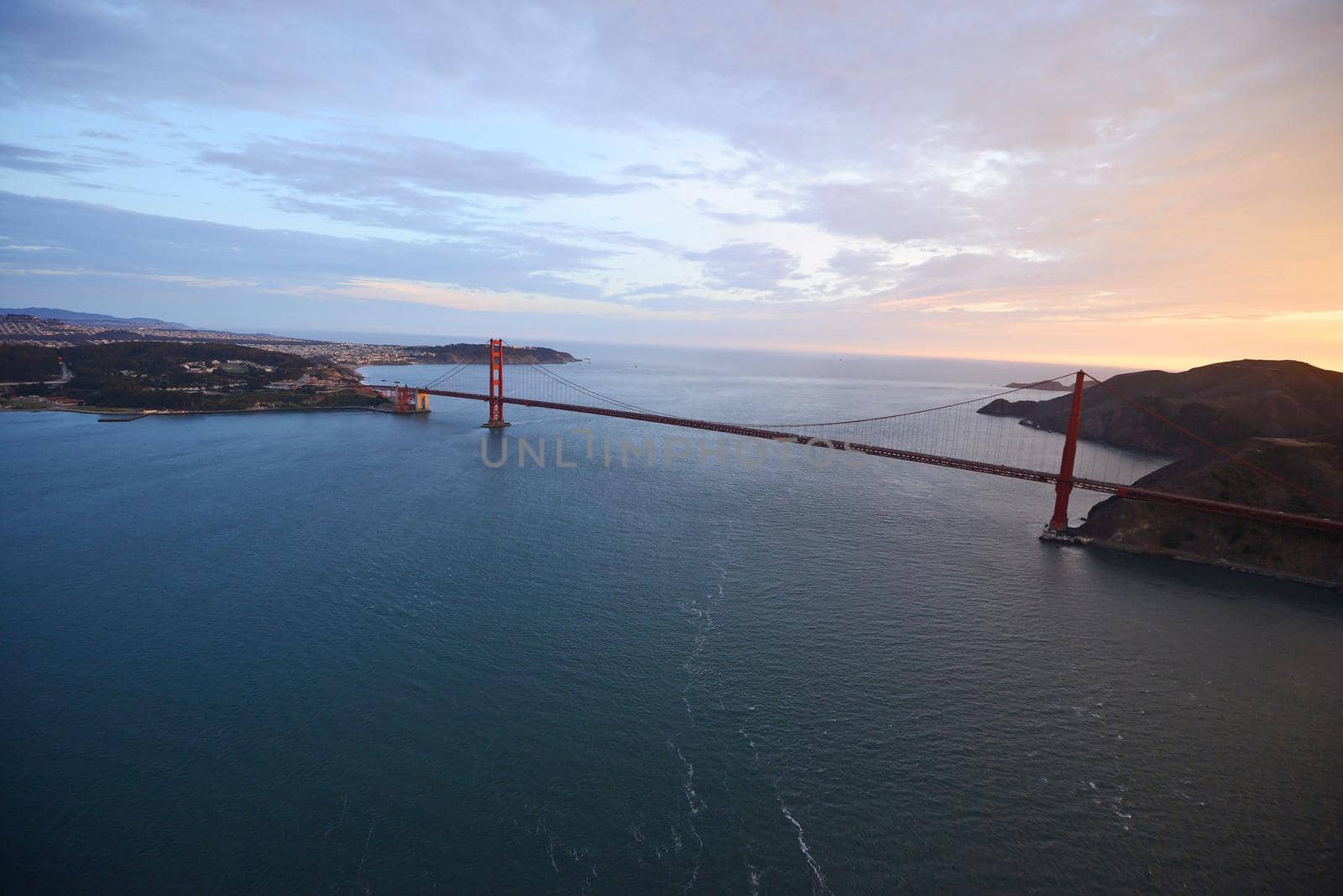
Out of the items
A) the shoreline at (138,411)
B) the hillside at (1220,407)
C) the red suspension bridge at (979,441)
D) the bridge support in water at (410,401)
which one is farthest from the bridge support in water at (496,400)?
the hillside at (1220,407)

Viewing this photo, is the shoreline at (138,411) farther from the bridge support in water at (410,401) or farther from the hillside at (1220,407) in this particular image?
the hillside at (1220,407)

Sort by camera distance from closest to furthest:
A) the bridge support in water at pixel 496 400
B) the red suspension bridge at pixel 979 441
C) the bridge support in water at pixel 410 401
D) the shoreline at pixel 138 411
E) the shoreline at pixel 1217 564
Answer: the shoreline at pixel 1217 564
the red suspension bridge at pixel 979 441
the shoreline at pixel 138 411
the bridge support in water at pixel 496 400
the bridge support in water at pixel 410 401

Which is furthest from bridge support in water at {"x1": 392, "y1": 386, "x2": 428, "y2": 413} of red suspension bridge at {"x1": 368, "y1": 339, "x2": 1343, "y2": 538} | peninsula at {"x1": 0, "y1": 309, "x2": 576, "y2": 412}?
peninsula at {"x1": 0, "y1": 309, "x2": 576, "y2": 412}

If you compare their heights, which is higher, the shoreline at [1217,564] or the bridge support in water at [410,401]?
the bridge support in water at [410,401]

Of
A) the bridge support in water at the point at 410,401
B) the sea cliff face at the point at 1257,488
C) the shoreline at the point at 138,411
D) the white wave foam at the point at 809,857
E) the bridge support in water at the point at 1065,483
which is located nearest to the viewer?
the white wave foam at the point at 809,857

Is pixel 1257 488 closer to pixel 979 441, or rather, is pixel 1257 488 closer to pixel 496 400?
pixel 979 441

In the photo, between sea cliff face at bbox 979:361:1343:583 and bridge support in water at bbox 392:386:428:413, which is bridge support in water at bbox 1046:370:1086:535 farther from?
bridge support in water at bbox 392:386:428:413

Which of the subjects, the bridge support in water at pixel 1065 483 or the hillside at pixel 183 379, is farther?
the hillside at pixel 183 379
